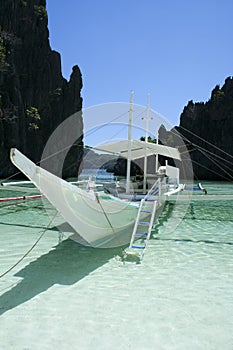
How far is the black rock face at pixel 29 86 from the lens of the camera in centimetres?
3941

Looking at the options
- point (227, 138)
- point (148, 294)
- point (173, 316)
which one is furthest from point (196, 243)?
point (227, 138)

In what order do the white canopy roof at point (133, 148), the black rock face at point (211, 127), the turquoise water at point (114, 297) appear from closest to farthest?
1. the turquoise water at point (114, 297)
2. the white canopy roof at point (133, 148)
3. the black rock face at point (211, 127)

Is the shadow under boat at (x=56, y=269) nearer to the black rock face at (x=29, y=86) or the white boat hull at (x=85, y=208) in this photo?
the white boat hull at (x=85, y=208)

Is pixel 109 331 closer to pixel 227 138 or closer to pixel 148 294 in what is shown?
pixel 148 294

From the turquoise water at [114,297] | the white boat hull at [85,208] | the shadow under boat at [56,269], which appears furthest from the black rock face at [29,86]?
the turquoise water at [114,297]

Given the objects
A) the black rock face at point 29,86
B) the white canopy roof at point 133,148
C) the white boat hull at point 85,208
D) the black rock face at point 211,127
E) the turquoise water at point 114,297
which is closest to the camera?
the turquoise water at point 114,297

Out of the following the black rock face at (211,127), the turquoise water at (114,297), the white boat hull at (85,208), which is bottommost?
the turquoise water at (114,297)

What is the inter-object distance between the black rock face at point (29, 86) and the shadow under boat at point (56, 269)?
Answer: 3397 centimetres

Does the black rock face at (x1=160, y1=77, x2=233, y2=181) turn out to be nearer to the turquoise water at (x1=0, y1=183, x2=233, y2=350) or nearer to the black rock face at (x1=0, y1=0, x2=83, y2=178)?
the black rock face at (x1=0, y1=0, x2=83, y2=178)

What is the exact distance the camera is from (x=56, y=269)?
5180 mm

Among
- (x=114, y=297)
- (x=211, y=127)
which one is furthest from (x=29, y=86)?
(x=114, y=297)

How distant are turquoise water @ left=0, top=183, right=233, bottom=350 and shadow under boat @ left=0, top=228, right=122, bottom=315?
14 mm

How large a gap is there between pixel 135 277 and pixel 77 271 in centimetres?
102

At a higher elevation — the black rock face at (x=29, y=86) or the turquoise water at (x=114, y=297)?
the black rock face at (x=29, y=86)
